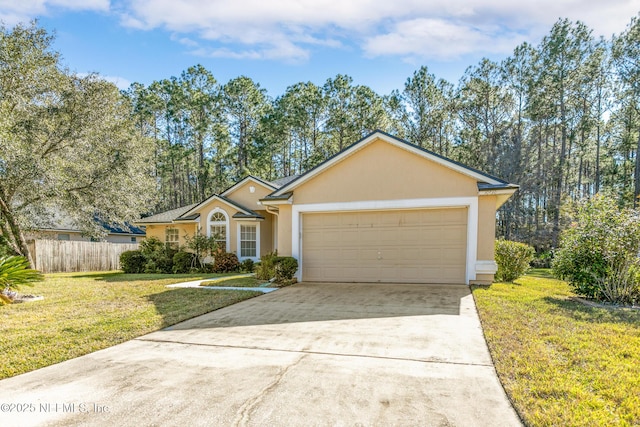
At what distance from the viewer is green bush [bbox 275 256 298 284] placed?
35.7 ft

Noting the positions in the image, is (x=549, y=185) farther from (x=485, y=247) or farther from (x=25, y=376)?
(x=25, y=376)

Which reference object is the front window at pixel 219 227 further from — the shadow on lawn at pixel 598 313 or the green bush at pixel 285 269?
the shadow on lawn at pixel 598 313

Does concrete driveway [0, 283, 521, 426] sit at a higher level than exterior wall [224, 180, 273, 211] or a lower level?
lower

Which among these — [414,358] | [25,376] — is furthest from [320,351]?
[25,376]

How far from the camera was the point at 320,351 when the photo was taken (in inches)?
184

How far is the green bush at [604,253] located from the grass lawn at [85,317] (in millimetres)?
7959

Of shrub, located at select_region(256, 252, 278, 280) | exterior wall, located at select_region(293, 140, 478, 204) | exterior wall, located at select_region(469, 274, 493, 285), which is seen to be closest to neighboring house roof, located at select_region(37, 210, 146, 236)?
shrub, located at select_region(256, 252, 278, 280)

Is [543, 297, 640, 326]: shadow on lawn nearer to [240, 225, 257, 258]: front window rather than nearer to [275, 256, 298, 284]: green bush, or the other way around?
[275, 256, 298, 284]: green bush

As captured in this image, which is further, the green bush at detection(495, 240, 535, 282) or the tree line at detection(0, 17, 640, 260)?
the tree line at detection(0, 17, 640, 260)

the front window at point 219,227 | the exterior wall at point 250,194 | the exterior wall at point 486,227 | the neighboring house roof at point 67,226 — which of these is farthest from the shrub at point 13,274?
the exterior wall at point 486,227

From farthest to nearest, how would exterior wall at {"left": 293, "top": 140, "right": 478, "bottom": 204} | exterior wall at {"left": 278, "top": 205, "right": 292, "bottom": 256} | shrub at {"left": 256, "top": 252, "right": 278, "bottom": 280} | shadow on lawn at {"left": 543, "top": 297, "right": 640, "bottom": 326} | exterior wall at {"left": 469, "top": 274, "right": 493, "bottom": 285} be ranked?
exterior wall at {"left": 278, "top": 205, "right": 292, "bottom": 256} < shrub at {"left": 256, "top": 252, "right": 278, "bottom": 280} < exterior wall at {"left": 293, "top": 140, "right": 478, "bottom": 204} < exterior wall at {"left": 469, "top": 274, "right": 493, "bottom": 285} < shadow on lawn at {"left": 543, "top": 297, "right": 640, "bottom": 326}

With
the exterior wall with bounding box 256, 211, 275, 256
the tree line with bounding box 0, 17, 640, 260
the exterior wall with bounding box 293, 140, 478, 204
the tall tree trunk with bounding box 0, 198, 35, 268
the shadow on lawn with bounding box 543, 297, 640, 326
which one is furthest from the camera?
the exterior wall with bounding box 256, 211, 275, 256

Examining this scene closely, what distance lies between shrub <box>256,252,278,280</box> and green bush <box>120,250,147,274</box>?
884 centimetres

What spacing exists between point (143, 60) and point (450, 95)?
2343 cm
